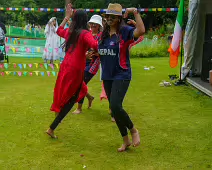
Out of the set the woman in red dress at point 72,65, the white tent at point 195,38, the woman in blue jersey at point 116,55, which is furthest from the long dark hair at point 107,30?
the white tent at point 195,38

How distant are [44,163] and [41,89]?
4716 millimetres

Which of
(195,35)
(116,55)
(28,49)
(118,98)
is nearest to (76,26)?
(116,55)

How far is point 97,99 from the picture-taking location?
740cm

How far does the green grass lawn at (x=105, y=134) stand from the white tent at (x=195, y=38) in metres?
1.58

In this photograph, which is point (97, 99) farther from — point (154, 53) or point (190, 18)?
point (154, 53)

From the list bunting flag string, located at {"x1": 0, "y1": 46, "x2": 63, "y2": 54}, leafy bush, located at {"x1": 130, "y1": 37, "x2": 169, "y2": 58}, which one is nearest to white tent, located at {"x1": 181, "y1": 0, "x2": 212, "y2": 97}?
bunting flag string, located at {"x1": 0, "y1": 46, "x2": 63, "y2": 54}

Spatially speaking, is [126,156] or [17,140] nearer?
[126,156]

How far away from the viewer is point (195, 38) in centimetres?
915

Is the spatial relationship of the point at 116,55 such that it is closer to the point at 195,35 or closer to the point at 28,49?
the point at 195,35

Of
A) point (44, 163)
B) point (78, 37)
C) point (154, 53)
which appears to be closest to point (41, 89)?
point (78, 37)

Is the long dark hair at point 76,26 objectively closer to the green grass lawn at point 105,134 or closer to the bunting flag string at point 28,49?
the green grass lawn at point 105,134

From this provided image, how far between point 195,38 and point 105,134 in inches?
204

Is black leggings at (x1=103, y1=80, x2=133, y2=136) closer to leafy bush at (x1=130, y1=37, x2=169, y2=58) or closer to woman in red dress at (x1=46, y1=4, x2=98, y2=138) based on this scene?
woman in red dress at (x1=46, y1=4, x2=98, y2=138)

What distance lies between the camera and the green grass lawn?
3.93 meters
